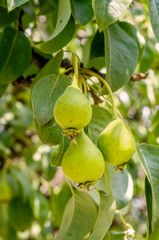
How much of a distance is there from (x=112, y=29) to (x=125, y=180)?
33 cm

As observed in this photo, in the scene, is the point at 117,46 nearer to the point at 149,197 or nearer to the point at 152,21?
the point at 152,21

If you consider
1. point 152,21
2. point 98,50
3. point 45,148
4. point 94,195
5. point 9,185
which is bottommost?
point 9,185

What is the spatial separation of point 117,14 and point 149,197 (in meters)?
0.33

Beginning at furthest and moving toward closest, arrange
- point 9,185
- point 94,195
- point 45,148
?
1. point 9,185
2. point 45,148
3. point 94,195

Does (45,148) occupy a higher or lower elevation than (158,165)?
lower

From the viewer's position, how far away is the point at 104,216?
699 mm

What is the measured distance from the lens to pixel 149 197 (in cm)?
67

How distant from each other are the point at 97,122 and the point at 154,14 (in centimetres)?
25

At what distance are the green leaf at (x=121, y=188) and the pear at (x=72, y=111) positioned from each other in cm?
25

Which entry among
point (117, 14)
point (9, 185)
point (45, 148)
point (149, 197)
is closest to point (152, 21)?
point (117, 14)

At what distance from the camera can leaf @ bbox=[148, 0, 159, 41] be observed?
623 millimetres

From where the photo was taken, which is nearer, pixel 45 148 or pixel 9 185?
pixel 45 148

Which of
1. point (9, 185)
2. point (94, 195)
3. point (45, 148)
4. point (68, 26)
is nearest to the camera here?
point (68, 26)

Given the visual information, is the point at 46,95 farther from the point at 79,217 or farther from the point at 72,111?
the point at 79,217
